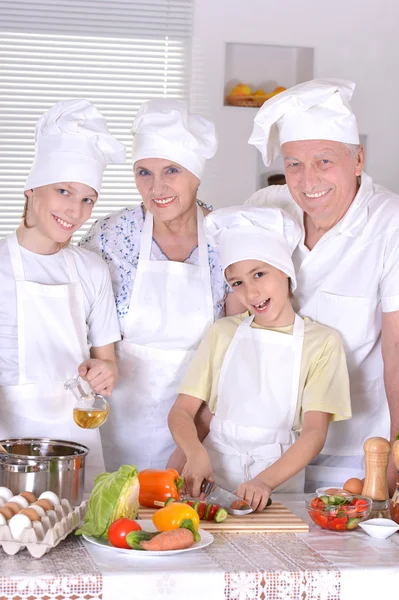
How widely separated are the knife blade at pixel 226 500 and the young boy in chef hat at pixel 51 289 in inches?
17.1

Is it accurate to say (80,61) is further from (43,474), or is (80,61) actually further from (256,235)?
(43,474)

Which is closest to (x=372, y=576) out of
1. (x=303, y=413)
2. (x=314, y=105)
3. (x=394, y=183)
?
(x=303, y=413)

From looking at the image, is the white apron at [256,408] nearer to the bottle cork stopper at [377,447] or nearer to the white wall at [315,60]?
the bottle cork stopper at [377,447]

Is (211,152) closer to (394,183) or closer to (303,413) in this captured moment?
(303,413)

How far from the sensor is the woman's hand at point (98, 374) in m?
2.00

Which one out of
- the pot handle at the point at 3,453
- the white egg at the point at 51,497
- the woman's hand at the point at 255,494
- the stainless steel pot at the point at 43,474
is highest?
the pot handle at the point at 3,453

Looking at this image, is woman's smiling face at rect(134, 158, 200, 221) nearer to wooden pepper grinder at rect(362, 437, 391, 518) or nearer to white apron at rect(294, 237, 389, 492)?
white apron at rect(294, 237, 389, 492)

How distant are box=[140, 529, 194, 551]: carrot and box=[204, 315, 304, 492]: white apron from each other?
1.77ft

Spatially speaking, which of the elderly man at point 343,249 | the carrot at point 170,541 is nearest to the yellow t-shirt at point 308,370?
the elderly man at point 343,249

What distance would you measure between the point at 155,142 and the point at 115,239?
0.96ft

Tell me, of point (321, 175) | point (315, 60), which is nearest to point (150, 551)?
point (321, 175)

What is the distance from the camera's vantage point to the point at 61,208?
202cm

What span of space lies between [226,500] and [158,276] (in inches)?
30.9

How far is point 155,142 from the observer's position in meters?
2.19
